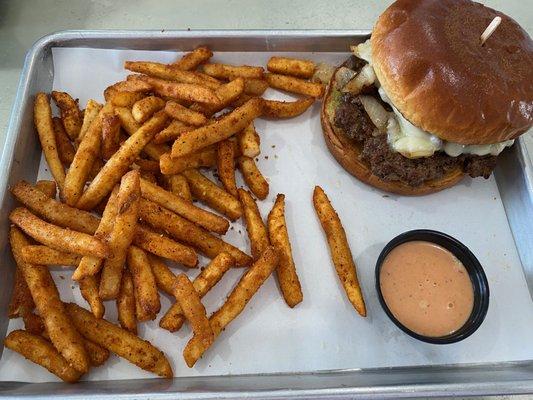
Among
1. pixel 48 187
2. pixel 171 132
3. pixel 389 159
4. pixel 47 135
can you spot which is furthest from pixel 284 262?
pixel 47 135

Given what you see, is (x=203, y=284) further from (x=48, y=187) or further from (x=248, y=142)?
(x=48, y=187)

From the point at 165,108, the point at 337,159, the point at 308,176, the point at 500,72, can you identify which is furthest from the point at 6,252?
the point at 500,72

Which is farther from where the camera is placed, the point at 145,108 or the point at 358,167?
the point at 358,167

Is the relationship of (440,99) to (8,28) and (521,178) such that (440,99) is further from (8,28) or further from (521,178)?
(8,28)

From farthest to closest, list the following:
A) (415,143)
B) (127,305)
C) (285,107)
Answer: (285,107), (415,143), (127,305)

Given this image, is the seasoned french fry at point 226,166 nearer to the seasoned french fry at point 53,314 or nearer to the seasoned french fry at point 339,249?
the seasoned french fry at point 339,249

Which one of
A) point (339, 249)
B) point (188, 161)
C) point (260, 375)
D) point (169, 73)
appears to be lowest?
point (260, 375)
